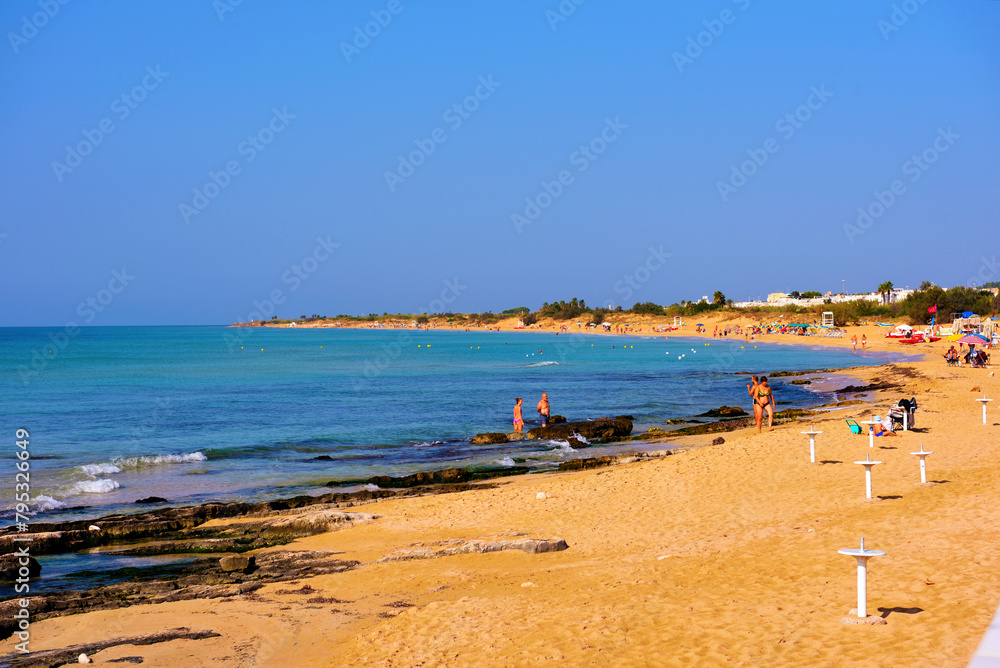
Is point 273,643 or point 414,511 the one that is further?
point 414,511

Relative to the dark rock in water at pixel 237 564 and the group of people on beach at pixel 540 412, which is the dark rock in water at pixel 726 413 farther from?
the dark rock in water at pixel 237 564

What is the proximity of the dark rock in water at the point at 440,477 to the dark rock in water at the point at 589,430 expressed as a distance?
6077 mm

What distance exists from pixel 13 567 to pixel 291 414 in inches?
913

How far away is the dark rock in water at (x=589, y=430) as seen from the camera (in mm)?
26469

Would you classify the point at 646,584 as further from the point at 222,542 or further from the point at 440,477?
the point at 440,477

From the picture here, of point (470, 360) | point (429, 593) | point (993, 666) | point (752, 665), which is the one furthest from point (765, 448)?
point (470, 360)

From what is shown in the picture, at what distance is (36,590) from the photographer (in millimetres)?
11234

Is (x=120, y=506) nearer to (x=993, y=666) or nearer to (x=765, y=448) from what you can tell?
(x=765, y=448)

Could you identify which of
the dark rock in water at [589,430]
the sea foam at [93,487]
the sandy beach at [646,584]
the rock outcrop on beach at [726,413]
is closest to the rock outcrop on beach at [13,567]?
the sandy beach at [646,584]

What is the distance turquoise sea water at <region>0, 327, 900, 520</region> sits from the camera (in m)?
20.6

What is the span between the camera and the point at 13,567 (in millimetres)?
11898

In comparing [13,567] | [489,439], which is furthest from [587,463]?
[13,567]

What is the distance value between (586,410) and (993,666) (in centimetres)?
3364

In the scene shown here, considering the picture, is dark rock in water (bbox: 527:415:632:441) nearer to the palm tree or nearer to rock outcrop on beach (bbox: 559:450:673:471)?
rock outcrop on beach (bbox: 559:450:673:471)
